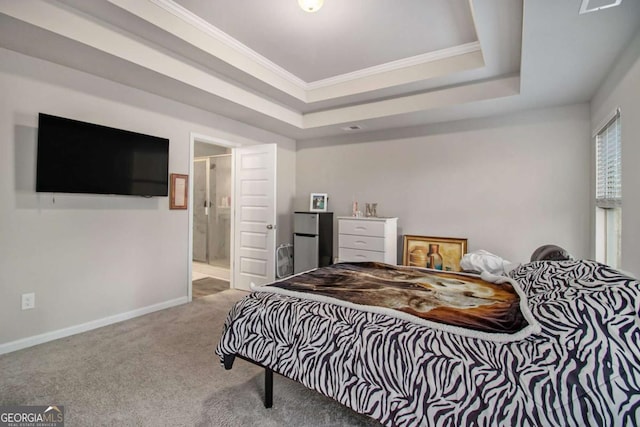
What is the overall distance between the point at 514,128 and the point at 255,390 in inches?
156

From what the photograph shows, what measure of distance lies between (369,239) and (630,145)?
2.62m

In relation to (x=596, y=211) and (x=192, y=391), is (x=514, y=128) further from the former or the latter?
(x=192, y=391)

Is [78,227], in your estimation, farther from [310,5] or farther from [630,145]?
[630,145]

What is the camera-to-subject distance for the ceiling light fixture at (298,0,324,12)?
2.22m

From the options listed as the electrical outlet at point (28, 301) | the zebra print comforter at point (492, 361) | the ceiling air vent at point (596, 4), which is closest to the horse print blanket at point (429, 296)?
the zebra print comforter at point (492, 361)

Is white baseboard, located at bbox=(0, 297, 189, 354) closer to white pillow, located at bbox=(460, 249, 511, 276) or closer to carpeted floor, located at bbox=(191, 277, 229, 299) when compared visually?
carpeted floor, located at bbox=(191, 277, 229, 299)

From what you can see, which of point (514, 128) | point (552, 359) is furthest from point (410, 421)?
point (514, 128)

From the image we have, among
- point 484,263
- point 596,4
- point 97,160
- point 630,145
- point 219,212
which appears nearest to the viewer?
point 596,4

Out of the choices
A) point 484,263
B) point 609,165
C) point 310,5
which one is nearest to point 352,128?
point 310,5

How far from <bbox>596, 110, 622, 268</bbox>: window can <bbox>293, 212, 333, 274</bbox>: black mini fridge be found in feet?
10.5

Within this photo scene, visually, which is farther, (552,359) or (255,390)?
(255,390)

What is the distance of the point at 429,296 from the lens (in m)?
1.79

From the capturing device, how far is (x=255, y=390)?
6.54ft

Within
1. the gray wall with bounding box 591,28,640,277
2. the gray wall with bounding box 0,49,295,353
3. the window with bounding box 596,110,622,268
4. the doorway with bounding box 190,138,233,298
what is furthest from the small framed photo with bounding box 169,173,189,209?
the window with bounding box 596,110,622,268
